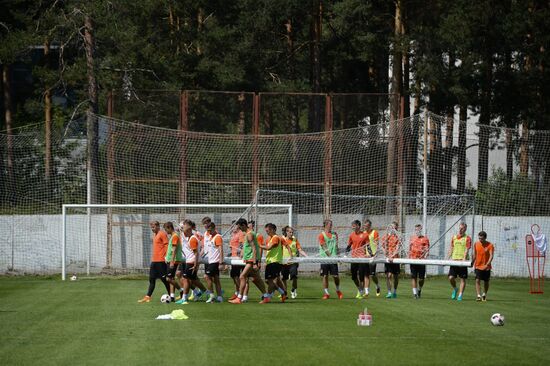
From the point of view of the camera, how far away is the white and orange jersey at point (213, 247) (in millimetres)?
24391

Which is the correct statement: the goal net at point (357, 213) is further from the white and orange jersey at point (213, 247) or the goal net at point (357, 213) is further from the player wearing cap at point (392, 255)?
the white and orange jersey at point (213, 247)

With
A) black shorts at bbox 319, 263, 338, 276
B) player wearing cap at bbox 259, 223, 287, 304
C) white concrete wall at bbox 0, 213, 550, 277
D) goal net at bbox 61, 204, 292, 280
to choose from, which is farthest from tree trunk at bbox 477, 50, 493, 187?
player wearing cap at bbox 259, 223, 287, 304

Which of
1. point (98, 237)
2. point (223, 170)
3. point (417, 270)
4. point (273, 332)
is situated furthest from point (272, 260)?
point (98, 237)

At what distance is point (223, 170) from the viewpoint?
1508 inches

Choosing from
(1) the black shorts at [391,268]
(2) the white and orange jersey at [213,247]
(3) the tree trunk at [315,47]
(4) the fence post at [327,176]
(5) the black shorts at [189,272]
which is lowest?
(1) the black shorts at [391,268]

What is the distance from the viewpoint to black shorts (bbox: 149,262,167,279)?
2406 cm

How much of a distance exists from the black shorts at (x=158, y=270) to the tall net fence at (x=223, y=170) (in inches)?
530

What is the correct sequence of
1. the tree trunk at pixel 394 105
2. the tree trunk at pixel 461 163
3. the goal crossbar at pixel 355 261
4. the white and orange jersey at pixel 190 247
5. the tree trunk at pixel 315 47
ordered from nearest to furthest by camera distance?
1. the white and orange jersey at pixel 190 247
2. the goal crossbar at pixel 355 261
3. the tree trunk at pixel 394 105
4. the tree trunk at pixel 461 163
5. the tree trunk at pixel 315 47

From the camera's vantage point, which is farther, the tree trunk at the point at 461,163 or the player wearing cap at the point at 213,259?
the tree trunk at the point at 461,163

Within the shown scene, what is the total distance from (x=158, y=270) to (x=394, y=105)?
19.9m

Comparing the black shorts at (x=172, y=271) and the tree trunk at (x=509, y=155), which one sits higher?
the tree trunk at (x=509, y=155)

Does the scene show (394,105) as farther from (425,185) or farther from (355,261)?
(355,261)

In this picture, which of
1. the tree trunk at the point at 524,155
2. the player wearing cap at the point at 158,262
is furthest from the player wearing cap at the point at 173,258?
the tree trunk at the point at 524,155

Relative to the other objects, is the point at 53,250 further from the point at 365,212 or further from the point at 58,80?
the point at 365,212
